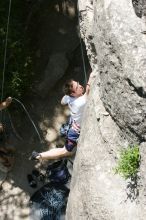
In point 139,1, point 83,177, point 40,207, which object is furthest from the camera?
point 40,207

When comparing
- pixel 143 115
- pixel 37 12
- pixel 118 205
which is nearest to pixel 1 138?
pixel 37 12

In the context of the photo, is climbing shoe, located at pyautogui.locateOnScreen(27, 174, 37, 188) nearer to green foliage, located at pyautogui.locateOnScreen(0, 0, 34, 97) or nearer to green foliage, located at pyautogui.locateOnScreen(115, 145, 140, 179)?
green foliage, located at pyautogui.locateOnScreen(0, 0, 34, 97)

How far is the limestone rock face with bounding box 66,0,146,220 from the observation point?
4281 mm

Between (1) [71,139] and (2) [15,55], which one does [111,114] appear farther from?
(2) [15,55]

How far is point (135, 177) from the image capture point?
15.0 ft

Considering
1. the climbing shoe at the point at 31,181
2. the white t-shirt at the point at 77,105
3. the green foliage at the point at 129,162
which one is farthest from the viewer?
the climbing shoe at the point at 31,181

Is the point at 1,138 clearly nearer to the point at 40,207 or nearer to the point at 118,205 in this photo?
the point at 40,207

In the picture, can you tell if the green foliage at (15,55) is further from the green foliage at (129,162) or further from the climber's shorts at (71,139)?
the green foliage at (129,162)

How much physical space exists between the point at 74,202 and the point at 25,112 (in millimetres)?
3240

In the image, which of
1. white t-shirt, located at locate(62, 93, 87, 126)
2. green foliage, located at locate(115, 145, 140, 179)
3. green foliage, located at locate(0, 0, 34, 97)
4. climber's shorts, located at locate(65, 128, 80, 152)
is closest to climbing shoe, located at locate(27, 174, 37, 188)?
climber's shorts, located at locate(65, 128, 80, 152)

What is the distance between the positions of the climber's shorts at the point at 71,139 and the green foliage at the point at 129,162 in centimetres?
201

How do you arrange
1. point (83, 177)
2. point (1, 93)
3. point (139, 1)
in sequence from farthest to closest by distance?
point (1, 93)
point (83, 177)
point (139, 1)

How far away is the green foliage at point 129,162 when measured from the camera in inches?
177

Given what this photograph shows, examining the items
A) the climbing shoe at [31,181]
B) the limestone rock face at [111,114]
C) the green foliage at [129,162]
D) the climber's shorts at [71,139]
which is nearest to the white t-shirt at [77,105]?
the climber's shorts at [71,139]
